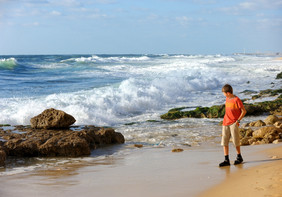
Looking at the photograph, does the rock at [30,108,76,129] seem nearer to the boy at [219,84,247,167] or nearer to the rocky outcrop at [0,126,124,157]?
the rocky outcrop at [0,126,124,157]

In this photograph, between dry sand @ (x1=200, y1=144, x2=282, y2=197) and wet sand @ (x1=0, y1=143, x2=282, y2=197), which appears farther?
wet sand @ (x1=0, y1=143, x2=282, y2=197)

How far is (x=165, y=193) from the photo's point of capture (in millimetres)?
4691

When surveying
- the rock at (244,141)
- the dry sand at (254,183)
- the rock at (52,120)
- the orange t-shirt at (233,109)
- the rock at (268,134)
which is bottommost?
the rock at (244,141)

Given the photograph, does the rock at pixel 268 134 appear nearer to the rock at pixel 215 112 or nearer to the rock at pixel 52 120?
the rock at pixel 52 120

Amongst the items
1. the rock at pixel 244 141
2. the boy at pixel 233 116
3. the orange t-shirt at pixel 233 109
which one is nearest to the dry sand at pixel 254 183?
the boy at pixel 233 116

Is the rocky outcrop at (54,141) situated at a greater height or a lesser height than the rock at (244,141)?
greater

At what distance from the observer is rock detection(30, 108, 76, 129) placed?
934 cm

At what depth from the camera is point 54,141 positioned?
315 inches

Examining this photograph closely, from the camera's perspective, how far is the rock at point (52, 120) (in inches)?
368

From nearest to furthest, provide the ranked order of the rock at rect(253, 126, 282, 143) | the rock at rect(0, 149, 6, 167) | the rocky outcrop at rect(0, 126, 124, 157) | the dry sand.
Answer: the dry sand < the rock at rect(0, 149, 6, 167) < the rocky outcrop at rect(0, 126, 124, 157) < the rock at rect(253, 126, 282, 143)

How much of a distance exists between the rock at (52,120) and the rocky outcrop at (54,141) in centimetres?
24

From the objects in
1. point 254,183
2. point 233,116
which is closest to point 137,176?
point 254,183

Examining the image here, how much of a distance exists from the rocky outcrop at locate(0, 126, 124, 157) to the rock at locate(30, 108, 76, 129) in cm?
24

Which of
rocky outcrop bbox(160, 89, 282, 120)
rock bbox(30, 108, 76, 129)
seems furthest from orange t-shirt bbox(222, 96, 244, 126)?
rocky outcrop bbox(160, 89, 282, 120)
